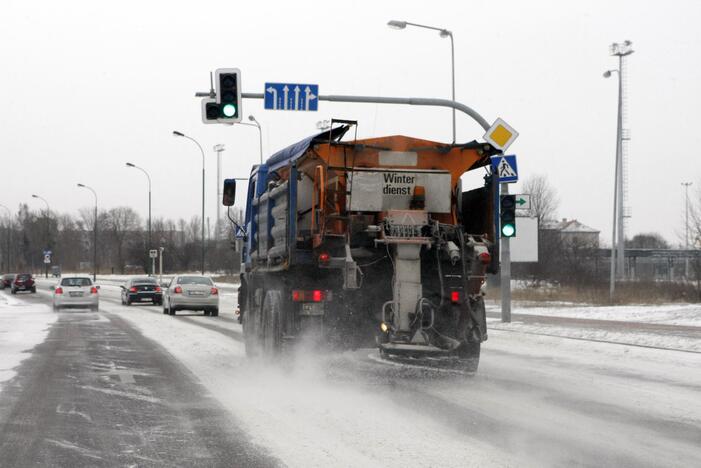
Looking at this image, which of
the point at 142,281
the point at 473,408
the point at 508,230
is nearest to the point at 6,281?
the point at 142,281

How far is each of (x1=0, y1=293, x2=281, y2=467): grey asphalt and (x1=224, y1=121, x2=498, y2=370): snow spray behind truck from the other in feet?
6.55

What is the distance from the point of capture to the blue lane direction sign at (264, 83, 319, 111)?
2105 cm

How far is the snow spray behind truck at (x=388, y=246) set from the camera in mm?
11508

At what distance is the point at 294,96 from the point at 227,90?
2.58 meters

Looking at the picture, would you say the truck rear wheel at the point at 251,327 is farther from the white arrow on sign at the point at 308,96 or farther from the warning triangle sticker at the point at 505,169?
the warning triangle sticker at the point at 505,169

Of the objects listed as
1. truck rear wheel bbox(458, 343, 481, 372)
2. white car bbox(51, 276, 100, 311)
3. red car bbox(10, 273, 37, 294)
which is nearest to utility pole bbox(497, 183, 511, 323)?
truck rear wheel bbox(458, 343, 481, 372)

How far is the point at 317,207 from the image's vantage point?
11.8 m

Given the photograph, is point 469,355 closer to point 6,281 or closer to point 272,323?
point 272,323

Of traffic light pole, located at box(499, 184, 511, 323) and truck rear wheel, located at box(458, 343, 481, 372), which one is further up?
traffic light pole, located at box(499, 184, 511, 323)

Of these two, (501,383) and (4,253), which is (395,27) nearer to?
(501,383)

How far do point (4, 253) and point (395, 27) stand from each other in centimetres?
13578

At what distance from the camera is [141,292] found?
43.7 m

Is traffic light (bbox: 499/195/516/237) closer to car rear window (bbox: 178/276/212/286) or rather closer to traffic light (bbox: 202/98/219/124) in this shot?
traffic light (bbox: 202/98/219/124)

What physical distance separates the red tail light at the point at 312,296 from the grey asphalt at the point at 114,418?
1.73m
